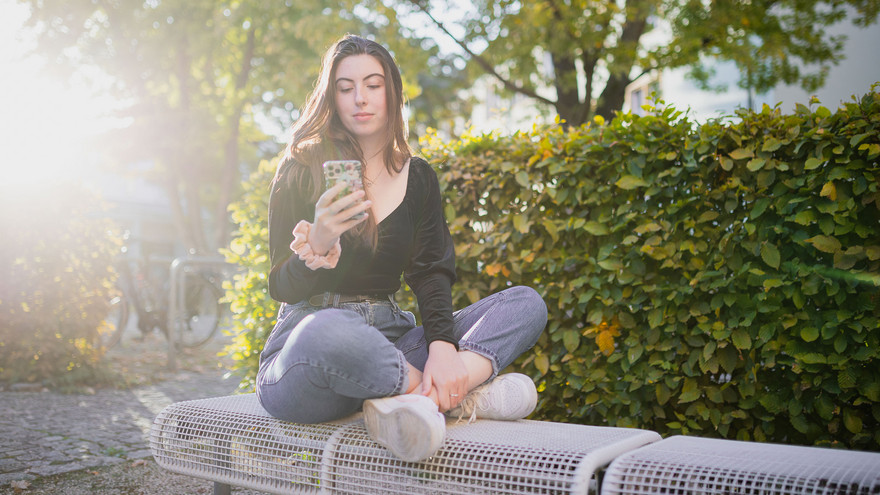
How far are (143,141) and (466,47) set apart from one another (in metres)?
12.8

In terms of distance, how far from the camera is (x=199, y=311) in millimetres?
8805

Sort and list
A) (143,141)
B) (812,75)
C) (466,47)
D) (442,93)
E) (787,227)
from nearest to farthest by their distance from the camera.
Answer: (787,227) → (466,47) → (812,75) → (143,141) → (442,93)

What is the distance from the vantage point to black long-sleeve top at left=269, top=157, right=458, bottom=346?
7.63 ft

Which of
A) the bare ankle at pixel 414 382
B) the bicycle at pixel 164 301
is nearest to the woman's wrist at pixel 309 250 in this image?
the bare ankle at pixel 414 382

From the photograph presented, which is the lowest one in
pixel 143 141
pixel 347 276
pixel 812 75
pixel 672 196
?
pixel 347 276

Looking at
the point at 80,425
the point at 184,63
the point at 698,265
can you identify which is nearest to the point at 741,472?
the point at 698,265

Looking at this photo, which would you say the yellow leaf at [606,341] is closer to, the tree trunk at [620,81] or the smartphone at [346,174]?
the smartphone at [346,174]

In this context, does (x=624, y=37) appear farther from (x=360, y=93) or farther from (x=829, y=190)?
(x=360, y=93)

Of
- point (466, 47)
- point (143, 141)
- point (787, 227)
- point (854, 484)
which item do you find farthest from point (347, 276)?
point (143, 141)

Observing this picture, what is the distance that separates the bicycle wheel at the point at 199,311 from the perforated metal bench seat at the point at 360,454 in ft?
22.1

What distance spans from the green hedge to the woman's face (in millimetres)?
1027

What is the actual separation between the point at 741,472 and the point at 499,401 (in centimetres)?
90

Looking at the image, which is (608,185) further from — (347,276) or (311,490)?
(311,490)

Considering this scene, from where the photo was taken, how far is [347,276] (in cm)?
240
